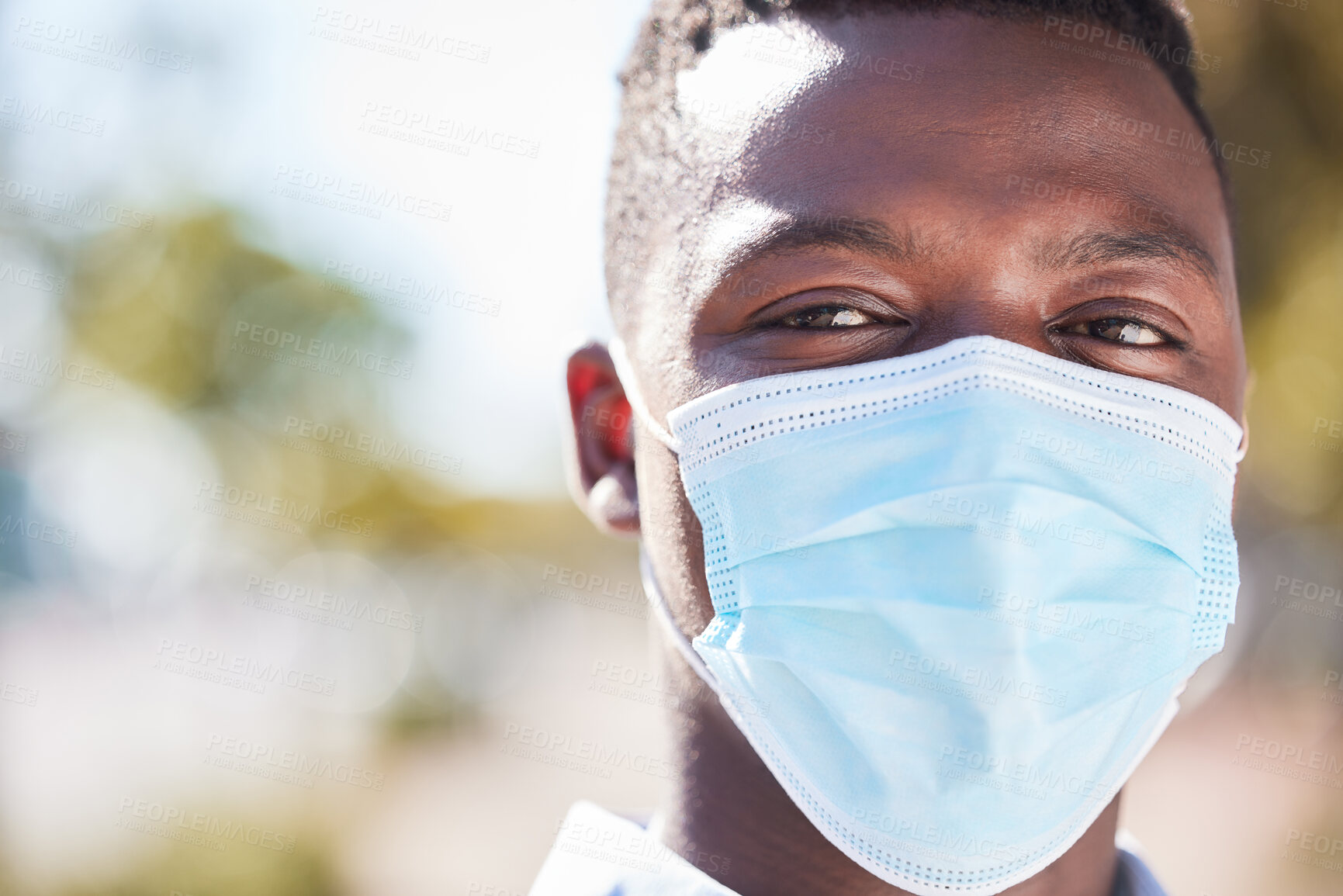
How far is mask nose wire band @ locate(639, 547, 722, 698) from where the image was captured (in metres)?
1.62

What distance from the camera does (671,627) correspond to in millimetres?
1707

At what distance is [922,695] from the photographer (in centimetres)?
141

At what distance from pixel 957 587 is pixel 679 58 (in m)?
1.24


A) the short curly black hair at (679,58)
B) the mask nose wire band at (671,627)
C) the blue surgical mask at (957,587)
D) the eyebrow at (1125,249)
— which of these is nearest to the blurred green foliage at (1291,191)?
the short curly black hair at (679,58)

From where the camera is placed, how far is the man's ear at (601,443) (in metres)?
1.92

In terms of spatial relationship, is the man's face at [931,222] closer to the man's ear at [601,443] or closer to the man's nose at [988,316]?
the man's nose at [988,316]

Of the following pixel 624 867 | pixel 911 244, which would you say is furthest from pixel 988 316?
pixel 624 867

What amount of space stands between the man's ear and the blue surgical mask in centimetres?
30

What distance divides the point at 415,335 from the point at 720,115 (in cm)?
1006

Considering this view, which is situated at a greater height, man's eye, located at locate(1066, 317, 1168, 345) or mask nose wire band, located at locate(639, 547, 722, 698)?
man's eye, located at locate(1066, 317, 1168, 345)

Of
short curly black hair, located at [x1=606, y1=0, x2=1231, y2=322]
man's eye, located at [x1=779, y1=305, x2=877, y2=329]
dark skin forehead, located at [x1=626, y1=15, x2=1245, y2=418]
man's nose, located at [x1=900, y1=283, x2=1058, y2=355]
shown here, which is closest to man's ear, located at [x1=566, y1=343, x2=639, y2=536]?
short curly black hair, located at [x1=606, y1=0, x2=1231, y2=322]

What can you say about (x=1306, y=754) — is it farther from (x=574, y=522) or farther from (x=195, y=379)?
(x=574, y=522)

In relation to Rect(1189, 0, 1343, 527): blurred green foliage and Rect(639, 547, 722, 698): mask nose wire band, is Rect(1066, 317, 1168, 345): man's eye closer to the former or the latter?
Rect(639, 547, 722, 698): mask nose wire band

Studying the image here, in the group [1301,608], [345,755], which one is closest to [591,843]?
[1301,608]
